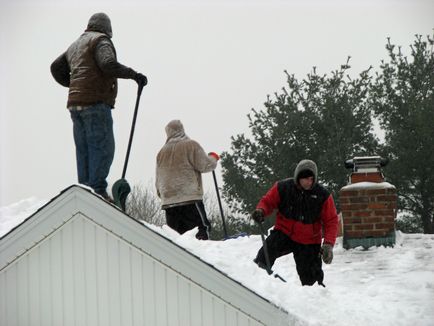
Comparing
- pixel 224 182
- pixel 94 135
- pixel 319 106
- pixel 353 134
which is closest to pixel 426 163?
pixel 353 134

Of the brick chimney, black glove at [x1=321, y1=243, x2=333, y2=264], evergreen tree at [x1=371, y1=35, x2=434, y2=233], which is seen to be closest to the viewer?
black glove at [x1=321, y1=243, x2=333, y2=264]

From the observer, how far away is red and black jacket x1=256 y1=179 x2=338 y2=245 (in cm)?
721

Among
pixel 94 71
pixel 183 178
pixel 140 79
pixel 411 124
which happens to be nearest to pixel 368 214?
pixel 183 178

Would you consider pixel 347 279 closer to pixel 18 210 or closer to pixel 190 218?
pixel 190 218

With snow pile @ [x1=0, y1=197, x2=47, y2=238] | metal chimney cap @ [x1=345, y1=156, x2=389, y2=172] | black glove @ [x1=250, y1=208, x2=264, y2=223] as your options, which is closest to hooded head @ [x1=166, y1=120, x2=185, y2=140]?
black glove @ [x1=250, y1=208, x2=264, y2=223]

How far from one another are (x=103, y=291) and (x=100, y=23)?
254cm

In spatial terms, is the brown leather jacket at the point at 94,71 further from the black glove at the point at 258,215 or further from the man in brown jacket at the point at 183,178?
the man in brown jacket at the point at 183,178

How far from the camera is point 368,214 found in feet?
32.0

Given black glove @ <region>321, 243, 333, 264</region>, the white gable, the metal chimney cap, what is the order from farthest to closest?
the metal chimney cap
black glove @ <region>321, 243, 333, 264</region>
the white gable

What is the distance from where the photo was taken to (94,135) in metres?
6.70

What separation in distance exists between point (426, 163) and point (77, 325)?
68.2ft

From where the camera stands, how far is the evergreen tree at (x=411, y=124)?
24.8m

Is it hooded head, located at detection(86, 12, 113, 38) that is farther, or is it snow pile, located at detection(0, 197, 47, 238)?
hooded head, located at detection(86, 12, 113, 38)

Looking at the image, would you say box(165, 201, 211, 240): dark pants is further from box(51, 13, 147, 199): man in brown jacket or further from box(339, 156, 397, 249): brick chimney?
box(51, 13, 147, 199): man in brown jacket
